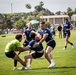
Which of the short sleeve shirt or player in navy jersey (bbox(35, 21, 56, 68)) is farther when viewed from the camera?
player in navy jersey (bbox(35, 21, 56, 68))

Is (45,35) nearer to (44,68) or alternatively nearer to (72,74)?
(44,68)

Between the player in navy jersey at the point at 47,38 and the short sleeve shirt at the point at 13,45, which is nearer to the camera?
the short sleeve shirt at the point at 13,45

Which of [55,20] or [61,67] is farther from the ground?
[61,67]

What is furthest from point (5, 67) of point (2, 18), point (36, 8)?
point (36, 8)

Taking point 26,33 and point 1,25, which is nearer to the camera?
point 26,33

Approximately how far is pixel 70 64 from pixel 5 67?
2.72 meters

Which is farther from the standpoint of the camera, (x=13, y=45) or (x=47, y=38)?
(x=47, y=38)

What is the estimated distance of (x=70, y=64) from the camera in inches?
563

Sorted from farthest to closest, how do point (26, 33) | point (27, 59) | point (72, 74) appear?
point (26, 33), point (27, 59), point (72, 74)

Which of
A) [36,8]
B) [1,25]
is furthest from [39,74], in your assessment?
[36,8]

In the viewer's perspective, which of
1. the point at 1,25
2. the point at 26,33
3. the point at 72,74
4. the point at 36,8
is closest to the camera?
the point at 72,74

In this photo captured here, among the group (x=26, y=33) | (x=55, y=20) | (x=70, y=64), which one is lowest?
(x=55, y=20)

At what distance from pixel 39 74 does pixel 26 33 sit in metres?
4.94

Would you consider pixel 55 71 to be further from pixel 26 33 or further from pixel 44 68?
pixel 26 33
